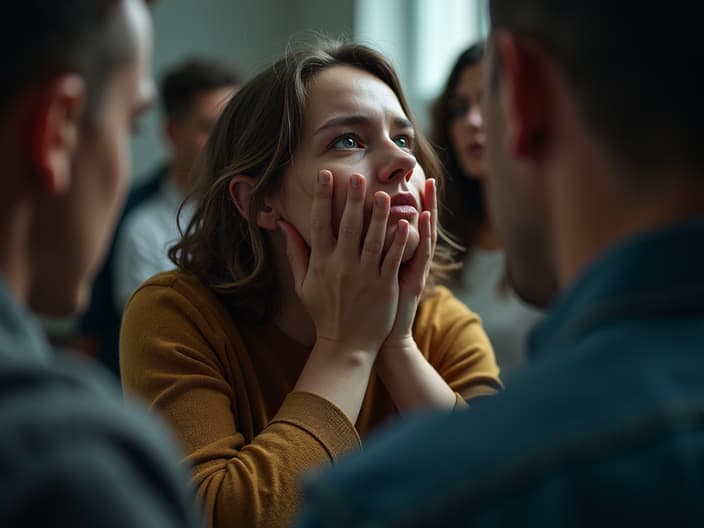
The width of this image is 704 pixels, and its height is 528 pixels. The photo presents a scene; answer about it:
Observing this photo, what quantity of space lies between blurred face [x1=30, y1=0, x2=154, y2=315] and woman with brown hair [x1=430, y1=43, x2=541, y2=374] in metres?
1.58

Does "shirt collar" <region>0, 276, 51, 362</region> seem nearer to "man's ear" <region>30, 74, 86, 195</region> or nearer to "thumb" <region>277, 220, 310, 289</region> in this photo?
"man's ear" <region>30, 74, 86, 195</region>

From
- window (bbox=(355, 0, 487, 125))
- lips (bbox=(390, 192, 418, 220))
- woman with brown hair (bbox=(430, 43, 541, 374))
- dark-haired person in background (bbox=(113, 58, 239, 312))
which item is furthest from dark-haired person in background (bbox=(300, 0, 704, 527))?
window (bbox=(355, 0, 487, 125))

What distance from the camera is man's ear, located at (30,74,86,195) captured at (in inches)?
25.6

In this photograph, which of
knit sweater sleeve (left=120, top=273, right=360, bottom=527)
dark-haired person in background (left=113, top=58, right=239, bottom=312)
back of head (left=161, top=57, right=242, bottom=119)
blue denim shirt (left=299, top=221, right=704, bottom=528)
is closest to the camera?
blue denim shirt (left=299, top=221, right=704, bottom=528)

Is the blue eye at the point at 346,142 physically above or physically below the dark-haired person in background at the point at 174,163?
above

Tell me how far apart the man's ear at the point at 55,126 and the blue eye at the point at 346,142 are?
72cm

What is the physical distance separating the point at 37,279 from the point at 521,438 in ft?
1.26

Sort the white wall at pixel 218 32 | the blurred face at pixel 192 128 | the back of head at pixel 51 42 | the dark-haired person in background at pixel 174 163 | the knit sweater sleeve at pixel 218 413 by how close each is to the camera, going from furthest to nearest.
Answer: the white wall at pixel 218 32 < the blurred face at pixel 192 128 < the dark-haired person in background at pixel 174 163 < the knit sweater sleeve at pixel 218 413 < the back of head at pixel 51 42

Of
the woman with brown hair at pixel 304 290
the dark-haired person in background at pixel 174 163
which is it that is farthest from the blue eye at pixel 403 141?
the dark-haired person in background at pixel 174 163

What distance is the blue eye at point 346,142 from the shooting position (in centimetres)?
138

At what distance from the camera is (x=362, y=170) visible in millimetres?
1352

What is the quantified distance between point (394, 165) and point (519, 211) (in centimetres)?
61

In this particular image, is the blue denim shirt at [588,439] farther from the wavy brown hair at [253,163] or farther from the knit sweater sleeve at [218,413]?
the wavy brown hair at [253,163]

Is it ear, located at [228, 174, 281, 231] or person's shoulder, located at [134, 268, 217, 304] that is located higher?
ear, located at [228, 174, 281, 231]
